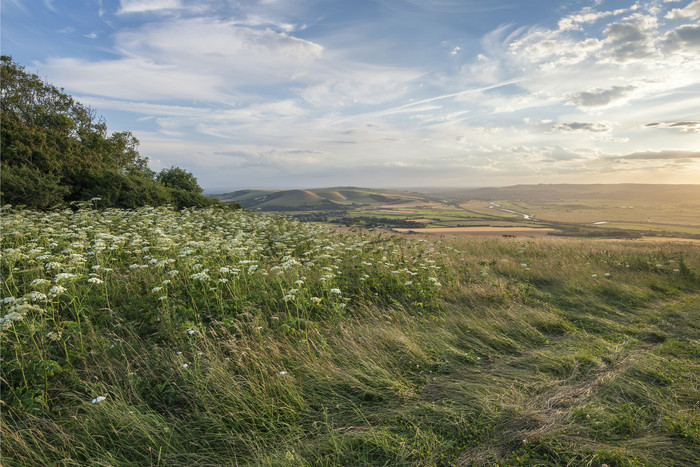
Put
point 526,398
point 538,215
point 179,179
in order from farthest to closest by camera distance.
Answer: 1. point 538,215
2. point 179,179
3. point 526,398

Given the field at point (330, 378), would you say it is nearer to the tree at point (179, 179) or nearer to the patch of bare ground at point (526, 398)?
the patch of bare ground at point (526, 398)

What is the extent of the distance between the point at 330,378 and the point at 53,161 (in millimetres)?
21467

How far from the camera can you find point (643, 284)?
9414mm

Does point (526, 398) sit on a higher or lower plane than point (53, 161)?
lower

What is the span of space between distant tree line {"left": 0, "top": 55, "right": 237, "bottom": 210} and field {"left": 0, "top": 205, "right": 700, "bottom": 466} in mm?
10397

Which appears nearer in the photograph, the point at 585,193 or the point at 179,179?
the point at 179,179

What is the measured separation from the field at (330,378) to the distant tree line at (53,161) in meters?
10.4

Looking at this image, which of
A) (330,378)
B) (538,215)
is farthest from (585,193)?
(330,378)

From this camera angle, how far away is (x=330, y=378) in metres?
4.06

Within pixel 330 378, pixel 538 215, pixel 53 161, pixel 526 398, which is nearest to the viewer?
pixel 526 398

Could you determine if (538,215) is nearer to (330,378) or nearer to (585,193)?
(330,378)

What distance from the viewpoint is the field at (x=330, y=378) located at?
3.11m

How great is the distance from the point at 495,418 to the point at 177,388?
3.81m

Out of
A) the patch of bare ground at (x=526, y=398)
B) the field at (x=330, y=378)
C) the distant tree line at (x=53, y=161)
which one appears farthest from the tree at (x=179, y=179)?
the patch of bare ground at (x=526, y=398)
